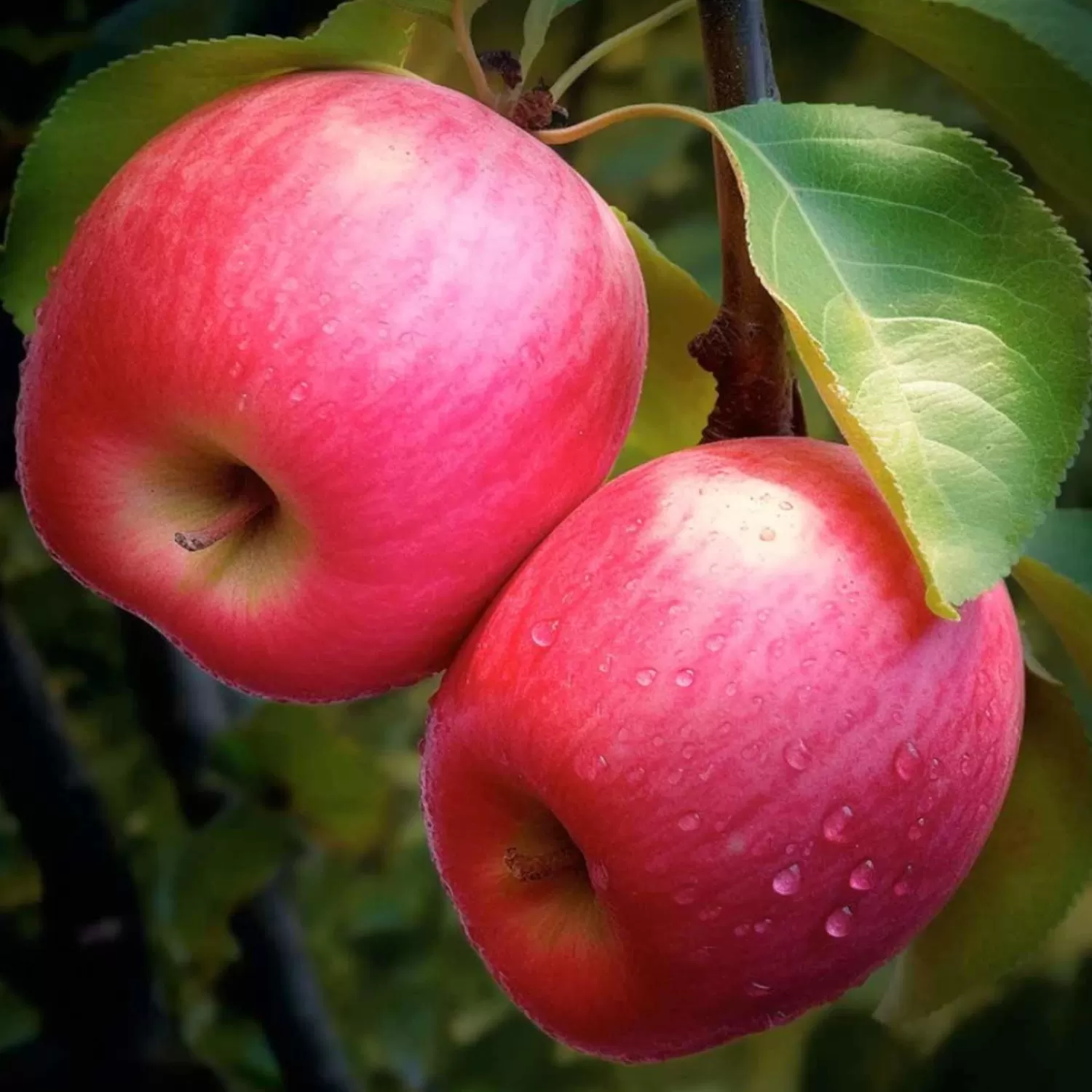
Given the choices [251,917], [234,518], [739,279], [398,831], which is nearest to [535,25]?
[739,279]

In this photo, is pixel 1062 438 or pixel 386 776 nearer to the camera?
pixel 1062 438

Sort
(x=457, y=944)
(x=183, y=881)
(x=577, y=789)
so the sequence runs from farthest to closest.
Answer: (x=457, y=944), (x=183, y=881), (x=577, y=789)

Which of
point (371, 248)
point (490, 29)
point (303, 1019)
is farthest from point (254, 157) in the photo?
point (303, 1019)

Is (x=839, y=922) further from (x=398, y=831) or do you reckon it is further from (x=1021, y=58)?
(x=398, y=831)

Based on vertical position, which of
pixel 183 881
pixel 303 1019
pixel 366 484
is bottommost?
pixel 303 1019

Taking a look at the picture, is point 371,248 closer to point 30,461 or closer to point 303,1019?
point 30,461

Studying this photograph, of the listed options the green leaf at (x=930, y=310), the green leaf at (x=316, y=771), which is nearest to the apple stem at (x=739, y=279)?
the green leaf at (x=930, y=310)
